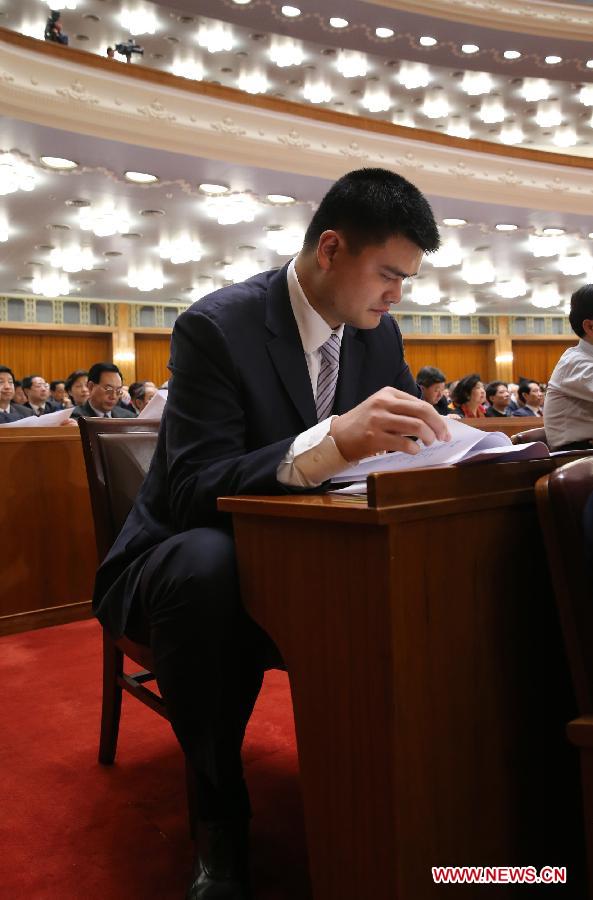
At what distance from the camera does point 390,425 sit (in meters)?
0.91

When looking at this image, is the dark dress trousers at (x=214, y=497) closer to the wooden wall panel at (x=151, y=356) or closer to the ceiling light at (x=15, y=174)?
the ceiling light at (x=15, y=174)

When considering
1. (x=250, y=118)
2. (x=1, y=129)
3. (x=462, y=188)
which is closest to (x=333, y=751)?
(x=1, y=129)

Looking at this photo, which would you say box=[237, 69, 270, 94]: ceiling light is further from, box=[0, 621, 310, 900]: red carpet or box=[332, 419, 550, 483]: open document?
box=[332, 419, 550, 483]: open document

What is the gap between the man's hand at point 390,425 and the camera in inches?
35.6

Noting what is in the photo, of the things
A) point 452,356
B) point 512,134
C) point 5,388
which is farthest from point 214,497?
point 452,356

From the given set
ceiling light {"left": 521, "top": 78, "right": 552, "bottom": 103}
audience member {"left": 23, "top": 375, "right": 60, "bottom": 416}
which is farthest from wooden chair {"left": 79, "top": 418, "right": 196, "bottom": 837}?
ceiling light {"left": 521, "top": 78, "right": 552, "bottom": 103}

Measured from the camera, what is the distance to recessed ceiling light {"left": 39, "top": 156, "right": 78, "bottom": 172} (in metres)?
6.33

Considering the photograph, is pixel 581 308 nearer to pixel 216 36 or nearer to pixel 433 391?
pixel 433 391

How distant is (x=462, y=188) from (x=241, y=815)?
7.76 metres

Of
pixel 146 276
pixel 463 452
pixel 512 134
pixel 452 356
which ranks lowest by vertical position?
pixel 463 452

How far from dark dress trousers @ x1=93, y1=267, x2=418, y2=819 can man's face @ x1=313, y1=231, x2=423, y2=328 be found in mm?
84

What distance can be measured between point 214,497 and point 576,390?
6.62ft

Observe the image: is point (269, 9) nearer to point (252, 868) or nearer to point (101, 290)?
point (101, 290)

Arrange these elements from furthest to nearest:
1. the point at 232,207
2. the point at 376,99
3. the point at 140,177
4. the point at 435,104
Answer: the point at 435,104, the point at 376,99, the point at 232,207, the point at 140,177
